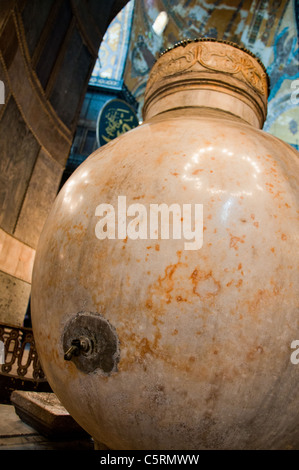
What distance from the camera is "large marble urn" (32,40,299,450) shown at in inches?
32.0

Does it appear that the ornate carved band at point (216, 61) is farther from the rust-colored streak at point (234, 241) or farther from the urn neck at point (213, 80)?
the rust-colored streak at point (234, 241)

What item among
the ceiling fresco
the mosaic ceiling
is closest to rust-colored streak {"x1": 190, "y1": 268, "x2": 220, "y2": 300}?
the mosaic ceiling

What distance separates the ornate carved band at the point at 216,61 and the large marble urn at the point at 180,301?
605mm

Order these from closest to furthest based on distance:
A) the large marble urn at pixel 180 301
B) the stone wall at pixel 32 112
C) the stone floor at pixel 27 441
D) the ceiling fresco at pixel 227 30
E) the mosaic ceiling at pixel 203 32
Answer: the large marble urn at pixel 180 301
the stone floor at pixel 27 441
the stone wall at pixel 32 112
the mosaic ceiling at pixel 203 32
the ceiling fresco at pixel 227 30

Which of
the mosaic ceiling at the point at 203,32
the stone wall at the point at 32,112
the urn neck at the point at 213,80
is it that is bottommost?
the urn neck at the point at 213,80

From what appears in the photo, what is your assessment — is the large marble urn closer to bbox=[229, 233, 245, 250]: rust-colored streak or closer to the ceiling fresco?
bbox=[229, 233, 245, 250]: rust-colored streak

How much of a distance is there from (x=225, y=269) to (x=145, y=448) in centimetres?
58

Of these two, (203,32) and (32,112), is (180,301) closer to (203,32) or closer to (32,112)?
(32,112)

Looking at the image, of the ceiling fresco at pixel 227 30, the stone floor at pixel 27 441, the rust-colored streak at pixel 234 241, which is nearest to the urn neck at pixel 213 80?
the rust-colored streak at pixel 234 241

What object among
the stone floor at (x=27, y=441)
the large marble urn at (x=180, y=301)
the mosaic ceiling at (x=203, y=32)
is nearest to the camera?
the large marble urn at (x=180, y=301)

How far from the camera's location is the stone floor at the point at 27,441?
4.52ft

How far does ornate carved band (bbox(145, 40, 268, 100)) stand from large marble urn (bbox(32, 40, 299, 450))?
1.98ft

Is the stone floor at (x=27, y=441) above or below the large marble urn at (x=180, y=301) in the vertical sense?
below
